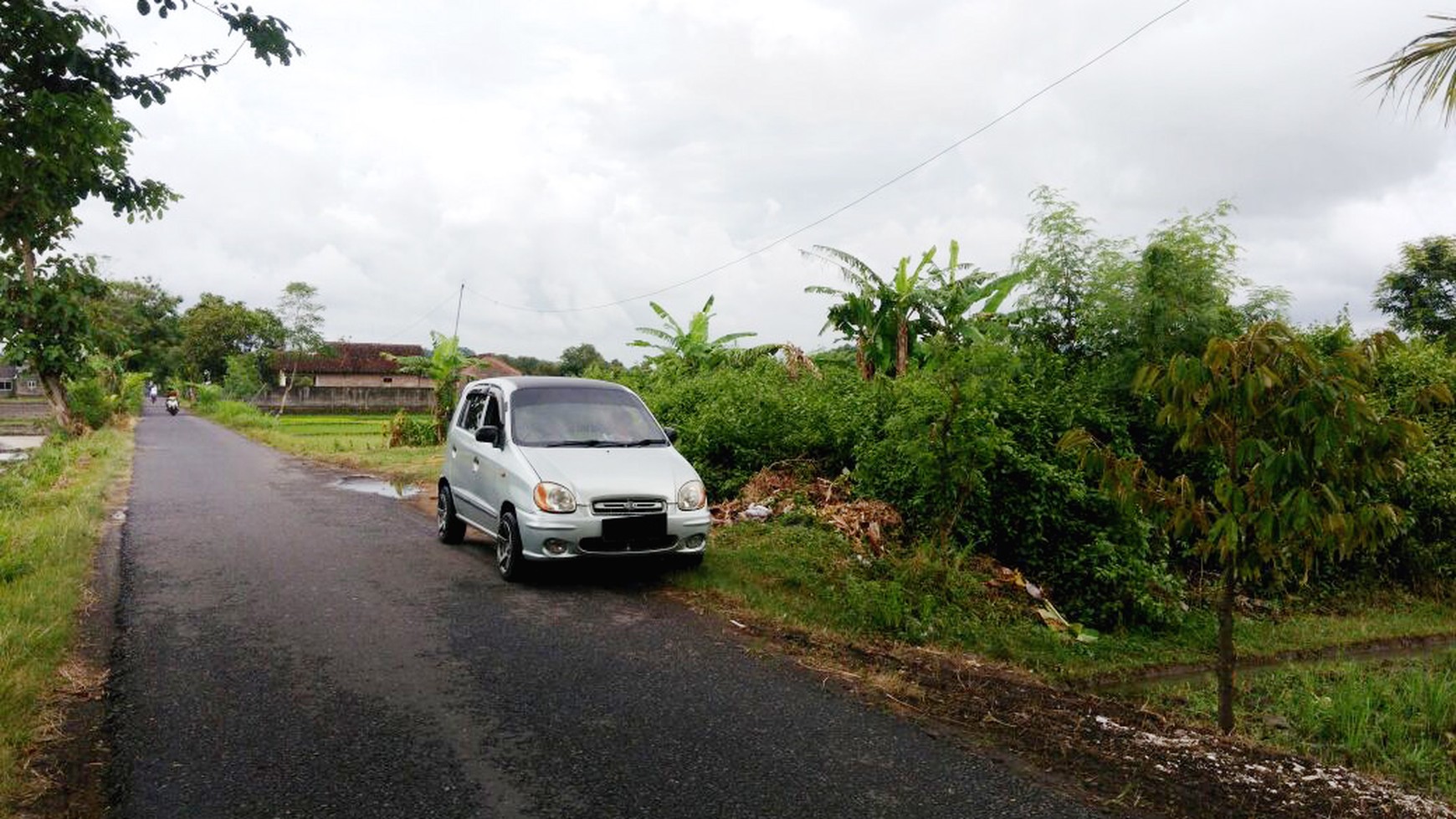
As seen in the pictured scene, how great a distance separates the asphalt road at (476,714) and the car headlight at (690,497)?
2.76 ft

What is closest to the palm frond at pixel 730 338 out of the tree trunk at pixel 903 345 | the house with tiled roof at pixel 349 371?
the tree trunk at pixel 903 345

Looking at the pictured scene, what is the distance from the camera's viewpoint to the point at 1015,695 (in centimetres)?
531

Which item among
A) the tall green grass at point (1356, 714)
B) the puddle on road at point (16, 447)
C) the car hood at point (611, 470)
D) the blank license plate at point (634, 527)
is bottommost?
the puddle on road at point (16, 447)

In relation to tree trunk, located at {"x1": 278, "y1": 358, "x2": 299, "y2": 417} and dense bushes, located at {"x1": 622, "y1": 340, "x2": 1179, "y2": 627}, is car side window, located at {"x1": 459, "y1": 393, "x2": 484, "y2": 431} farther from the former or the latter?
tree trunk, located at {"x1": 278, "y1": 358, "x2": 299, "y2": 417}

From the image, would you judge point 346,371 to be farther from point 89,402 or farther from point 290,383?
point 89,402

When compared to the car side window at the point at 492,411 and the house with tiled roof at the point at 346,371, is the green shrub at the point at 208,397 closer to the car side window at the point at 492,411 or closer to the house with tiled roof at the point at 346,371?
the house with tiled roof at the point at 346,371

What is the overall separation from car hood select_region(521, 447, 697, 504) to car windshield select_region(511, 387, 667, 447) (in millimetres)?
228

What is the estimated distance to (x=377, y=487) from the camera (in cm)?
1504

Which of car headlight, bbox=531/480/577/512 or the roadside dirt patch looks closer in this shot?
the roadside dirt patch

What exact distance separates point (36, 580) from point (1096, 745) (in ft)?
26.1

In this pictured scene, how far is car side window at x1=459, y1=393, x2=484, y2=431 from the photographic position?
923cm

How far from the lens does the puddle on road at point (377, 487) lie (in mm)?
14025

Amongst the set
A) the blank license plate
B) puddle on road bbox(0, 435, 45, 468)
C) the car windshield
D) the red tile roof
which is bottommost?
puddle on road bbox(0, 435, 45, 468)

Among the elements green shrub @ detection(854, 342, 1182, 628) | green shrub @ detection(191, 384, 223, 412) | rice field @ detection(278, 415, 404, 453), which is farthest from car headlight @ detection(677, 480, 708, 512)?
green shrub @ detection(191, 384, 223, 412)
